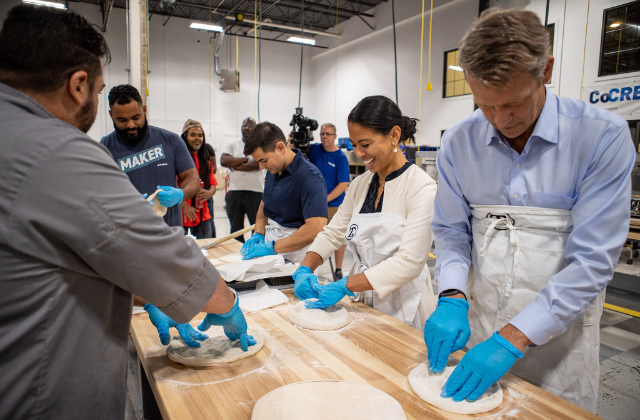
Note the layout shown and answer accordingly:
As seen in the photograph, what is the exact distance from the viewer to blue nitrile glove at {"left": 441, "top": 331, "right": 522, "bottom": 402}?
879mm

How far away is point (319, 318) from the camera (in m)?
1.31

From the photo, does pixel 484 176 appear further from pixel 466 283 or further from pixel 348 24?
pixel 348 24

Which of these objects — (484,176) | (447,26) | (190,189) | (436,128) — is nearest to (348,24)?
(447,26)

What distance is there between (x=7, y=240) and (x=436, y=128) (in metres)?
8.17

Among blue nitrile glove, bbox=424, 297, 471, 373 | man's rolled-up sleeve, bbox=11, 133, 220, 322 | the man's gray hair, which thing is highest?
the man's gray hair

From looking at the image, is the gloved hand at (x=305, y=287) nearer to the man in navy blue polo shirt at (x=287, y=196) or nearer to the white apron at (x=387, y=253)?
the white apron at (x=387, y=253)

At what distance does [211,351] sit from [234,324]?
0.41ft

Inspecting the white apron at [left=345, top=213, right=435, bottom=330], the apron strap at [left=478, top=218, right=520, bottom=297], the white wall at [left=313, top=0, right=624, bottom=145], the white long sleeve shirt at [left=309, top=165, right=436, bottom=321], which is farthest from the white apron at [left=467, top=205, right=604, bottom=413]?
the white wall at [left=313, top=0, right=624, bottom=145]

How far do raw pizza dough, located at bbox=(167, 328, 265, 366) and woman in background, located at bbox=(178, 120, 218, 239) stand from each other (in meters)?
2.13

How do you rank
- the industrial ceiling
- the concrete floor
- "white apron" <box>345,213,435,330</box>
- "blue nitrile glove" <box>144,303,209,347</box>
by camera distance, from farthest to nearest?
1. the industrial ceiling
2. the concrete floor
3. "white apron" <box>345,213,435,330</box>
4. "blue nitrile glove" <box>144,303,209,347</box>

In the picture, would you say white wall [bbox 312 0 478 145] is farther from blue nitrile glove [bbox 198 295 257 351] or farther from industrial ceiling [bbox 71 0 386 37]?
blue nitrile glove [bbox 198 295 257 351]

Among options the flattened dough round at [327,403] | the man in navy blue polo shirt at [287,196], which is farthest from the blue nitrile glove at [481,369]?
the man in navy blue polo shirt at [287,196]

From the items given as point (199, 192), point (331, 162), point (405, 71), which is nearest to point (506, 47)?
point (199, 192)

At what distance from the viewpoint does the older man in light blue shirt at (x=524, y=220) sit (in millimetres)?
876
